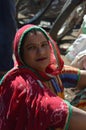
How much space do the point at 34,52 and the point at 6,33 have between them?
1.73 m

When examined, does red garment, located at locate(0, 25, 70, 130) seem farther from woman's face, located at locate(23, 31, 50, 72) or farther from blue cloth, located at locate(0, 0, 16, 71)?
blue cloth, located at locate(0, 0, 16, 71)

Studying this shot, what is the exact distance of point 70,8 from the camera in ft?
15.0

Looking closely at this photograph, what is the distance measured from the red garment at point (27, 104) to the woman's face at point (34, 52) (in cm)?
4

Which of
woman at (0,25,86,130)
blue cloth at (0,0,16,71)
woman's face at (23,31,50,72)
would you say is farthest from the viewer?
blue cloth at (0,0,16,71)

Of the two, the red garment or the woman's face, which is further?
the woman's face

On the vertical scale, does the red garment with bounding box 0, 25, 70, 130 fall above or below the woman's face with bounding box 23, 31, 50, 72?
below

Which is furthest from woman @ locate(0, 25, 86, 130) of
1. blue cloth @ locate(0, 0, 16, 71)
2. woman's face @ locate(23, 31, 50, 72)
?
blue cloth @ locate(0, 0, 16, 71)

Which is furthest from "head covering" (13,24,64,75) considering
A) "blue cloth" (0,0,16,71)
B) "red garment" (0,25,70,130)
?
"blue cloth" (0,0,16,71)

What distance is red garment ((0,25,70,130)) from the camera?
1988 millimetres

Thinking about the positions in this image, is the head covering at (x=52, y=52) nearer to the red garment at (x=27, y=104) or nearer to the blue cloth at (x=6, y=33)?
the red garment at (x=27, y=104)

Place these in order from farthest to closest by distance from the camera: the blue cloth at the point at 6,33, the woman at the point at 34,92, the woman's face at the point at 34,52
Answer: the blue cloth at the point at 6,33
the woman's face at the point at 34,52
the woman at the point at 34,92

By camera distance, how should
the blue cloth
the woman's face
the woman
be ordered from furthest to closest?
1. the blue cloth
2. the woman's face
3. the woman

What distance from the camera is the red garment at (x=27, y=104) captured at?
78.3 inches

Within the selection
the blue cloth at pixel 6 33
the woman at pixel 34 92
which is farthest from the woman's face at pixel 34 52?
the blue cloth at pixel 6 33
